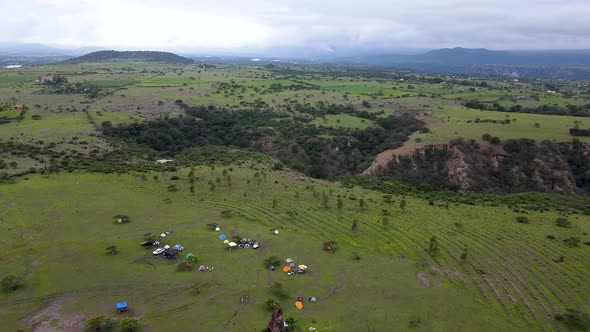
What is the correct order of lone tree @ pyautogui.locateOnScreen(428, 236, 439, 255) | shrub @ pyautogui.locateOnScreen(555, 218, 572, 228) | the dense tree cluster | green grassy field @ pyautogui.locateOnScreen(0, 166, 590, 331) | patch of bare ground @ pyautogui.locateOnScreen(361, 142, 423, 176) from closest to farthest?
green grassy field @ pyautogui.locateOnScreen(0, 166, 590, 331) < lone tree @ pyautogui.locateOnScreen(428, 236, 439, 255) < shrub @ pyautogui.locateOnScreen(555, 218, 572, 228) < patch of bare ground @ pyautogui.locateOnScreen(361, 142, 423, 176) < the dense tree cluster

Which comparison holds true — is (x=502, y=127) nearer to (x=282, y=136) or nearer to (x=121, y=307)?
(x=282, y=136)

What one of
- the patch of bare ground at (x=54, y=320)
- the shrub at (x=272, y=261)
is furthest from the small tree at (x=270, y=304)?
the patch of bare ground at (x=54, y=320)

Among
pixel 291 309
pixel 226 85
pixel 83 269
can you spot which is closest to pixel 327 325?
pixel 291 309

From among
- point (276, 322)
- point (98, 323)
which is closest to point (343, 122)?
point (276, 322)

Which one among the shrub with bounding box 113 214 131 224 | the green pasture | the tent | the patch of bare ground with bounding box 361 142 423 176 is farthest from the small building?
the green pasture

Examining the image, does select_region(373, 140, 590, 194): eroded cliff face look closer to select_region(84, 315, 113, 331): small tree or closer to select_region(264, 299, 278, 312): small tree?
select_region(264, 299, 278, 312): small tree

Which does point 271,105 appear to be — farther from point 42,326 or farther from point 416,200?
point 42,326

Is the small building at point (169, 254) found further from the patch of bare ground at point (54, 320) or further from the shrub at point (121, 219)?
the shrub at point (121, 219)
